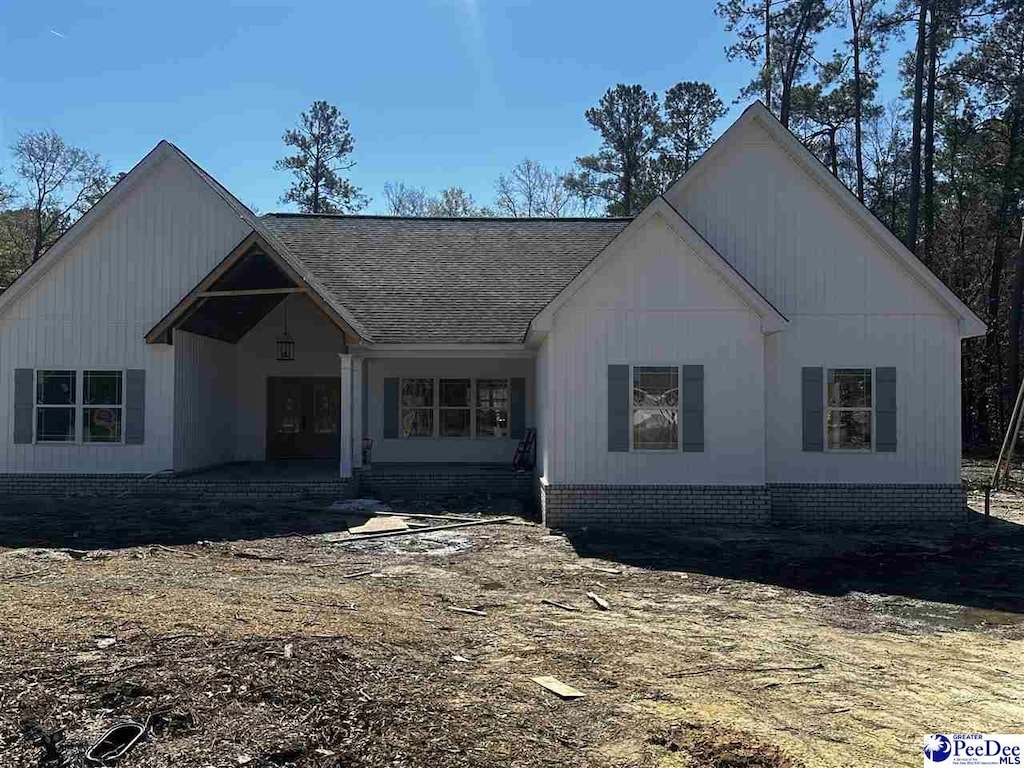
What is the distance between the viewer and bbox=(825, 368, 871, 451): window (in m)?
14.0

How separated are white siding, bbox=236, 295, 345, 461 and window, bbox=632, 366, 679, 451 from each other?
834 cm

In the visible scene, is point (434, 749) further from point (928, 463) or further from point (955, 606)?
point (928, 463)

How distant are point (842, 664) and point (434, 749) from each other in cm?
346

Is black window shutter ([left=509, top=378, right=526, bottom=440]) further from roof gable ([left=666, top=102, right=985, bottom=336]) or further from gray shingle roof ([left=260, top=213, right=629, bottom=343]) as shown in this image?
roof gable ([left=666, top=102, right=985, bottom=336])

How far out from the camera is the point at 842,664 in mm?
6383

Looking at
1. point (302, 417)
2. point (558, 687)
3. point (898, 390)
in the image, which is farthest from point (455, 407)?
point (558, 687)

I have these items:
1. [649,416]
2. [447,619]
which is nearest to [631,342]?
[649,416]

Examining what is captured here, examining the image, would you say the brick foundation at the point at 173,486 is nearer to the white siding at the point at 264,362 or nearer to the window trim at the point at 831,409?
the white siding at the point at 264,362

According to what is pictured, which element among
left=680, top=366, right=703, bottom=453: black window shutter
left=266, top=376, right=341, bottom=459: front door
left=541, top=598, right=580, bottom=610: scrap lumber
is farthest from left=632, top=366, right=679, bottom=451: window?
left=266, top=376, right=341, bottom=459: front door

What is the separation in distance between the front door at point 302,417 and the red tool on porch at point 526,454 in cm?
449

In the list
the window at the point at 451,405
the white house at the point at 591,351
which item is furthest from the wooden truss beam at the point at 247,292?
the window at the point at 451,405

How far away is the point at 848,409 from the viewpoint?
46.1 ft

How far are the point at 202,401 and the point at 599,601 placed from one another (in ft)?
36.6

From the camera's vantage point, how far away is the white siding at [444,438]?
1828 centimetres
